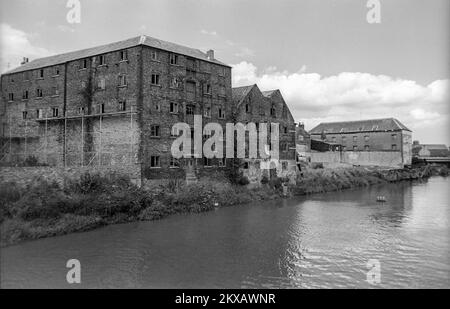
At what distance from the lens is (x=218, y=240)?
20203 mm

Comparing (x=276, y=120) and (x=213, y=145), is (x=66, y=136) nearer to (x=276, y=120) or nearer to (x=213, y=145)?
(x=213, y=145)

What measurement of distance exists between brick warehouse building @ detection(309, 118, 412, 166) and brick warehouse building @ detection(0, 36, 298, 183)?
142ft

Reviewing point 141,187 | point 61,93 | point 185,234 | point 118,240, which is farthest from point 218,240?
point 61,93

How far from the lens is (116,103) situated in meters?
29.9

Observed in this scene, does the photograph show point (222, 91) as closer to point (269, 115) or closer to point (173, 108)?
point (173, 108)

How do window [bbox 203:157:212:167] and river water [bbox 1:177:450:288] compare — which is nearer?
river water [bbox 1:177:450:288]

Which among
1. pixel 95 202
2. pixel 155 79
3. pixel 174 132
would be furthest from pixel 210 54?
pixel 95 202

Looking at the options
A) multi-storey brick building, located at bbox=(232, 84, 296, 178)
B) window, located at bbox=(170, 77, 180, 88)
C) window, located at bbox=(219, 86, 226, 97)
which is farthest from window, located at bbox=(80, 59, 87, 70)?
multi-storey brick building, located at bbox=(232, 84, 296, 178)

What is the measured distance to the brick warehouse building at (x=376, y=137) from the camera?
67.7 meters

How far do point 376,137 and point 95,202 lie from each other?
2360 inches

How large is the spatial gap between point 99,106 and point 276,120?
19722mm

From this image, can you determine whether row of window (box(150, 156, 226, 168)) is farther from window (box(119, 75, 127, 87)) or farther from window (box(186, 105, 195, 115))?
window (box(119, 75, 127, 87))

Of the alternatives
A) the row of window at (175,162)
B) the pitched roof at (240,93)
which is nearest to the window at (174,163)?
the row of window at (175,162)

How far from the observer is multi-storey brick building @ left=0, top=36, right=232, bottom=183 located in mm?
28969
